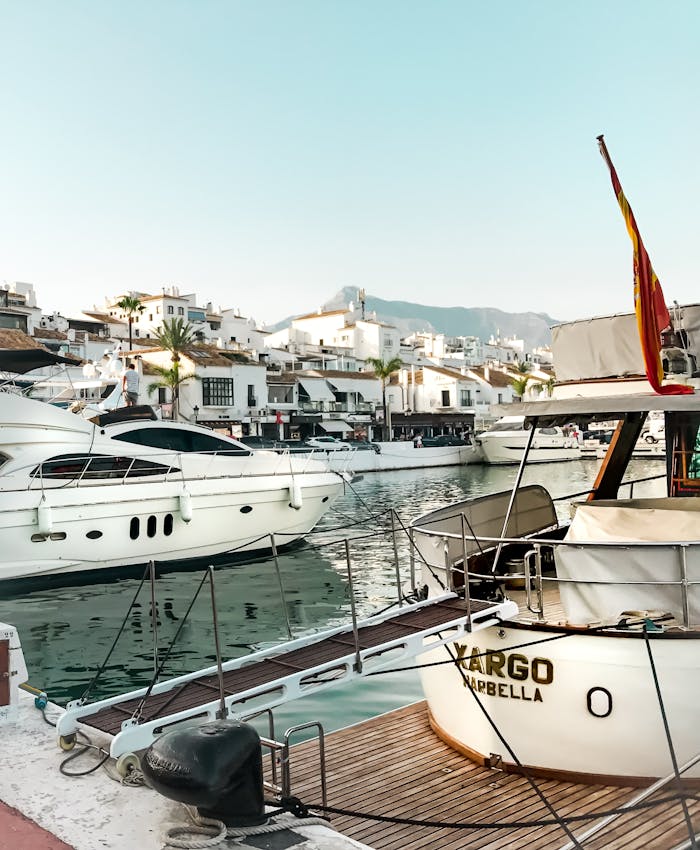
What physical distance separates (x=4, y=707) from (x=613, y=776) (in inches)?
198

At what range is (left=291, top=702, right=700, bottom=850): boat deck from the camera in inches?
238

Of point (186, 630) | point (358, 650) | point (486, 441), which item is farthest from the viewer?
point (486, 441)

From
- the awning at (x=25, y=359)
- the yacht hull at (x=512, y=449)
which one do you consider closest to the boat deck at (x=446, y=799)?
the awning at (x=25, y=359)

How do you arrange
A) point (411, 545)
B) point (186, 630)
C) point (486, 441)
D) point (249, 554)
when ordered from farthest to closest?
point (486, 441) < point (249, 554) < point (186, 630) < point (411, 545)

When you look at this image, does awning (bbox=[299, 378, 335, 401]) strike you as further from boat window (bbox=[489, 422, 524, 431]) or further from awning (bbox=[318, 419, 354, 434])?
boat window (bbox=[489, 422, 524, 431])

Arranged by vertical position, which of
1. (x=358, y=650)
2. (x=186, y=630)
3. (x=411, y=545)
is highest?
(x=411, y=545)

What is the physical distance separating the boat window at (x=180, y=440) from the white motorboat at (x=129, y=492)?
3 cm

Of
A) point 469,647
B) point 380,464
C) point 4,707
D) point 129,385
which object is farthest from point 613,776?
point 380,464

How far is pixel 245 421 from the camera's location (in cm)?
6975

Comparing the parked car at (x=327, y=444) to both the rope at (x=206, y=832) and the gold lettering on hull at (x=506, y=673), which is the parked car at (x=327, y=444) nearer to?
the gold lettering on hull at (x=506, y=673)

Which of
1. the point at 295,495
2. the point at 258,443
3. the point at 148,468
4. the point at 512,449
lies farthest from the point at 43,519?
the point at 512,449

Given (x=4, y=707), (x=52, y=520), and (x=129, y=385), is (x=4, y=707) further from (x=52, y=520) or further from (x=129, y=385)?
(x=129, y=385)

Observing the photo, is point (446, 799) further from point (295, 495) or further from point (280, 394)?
point (280, 394)

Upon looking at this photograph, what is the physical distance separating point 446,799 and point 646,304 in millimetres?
4638
